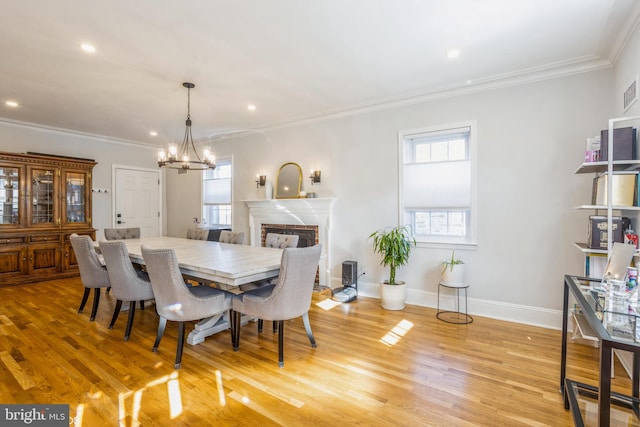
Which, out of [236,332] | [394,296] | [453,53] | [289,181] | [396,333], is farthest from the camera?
[289,181]

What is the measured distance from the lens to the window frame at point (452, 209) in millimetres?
3762

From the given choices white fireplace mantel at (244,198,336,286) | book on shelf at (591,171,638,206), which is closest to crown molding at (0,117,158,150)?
white fireplace mantel at (244,198,336,286)

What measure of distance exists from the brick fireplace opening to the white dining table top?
1374 mm

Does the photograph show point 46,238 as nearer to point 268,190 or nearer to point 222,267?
point 268,190

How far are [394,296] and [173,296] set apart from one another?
254cm

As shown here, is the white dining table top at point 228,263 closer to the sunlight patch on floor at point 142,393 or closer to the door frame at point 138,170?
the sunlight patch on floor at point 142,393

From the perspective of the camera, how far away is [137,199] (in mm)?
6961

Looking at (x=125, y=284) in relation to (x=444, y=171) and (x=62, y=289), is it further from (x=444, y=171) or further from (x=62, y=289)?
(x=444, y=171)

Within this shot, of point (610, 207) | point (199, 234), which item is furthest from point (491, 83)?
point (199, 234)

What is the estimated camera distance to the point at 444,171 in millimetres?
3979

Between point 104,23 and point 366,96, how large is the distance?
112 inches

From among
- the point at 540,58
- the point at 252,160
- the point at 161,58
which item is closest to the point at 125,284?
the point at 161,58

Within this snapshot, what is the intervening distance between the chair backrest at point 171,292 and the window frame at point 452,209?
8.75 ft

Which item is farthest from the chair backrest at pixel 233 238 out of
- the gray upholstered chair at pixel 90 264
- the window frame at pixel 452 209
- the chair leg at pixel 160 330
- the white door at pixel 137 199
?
the white door at pixel 137 199
